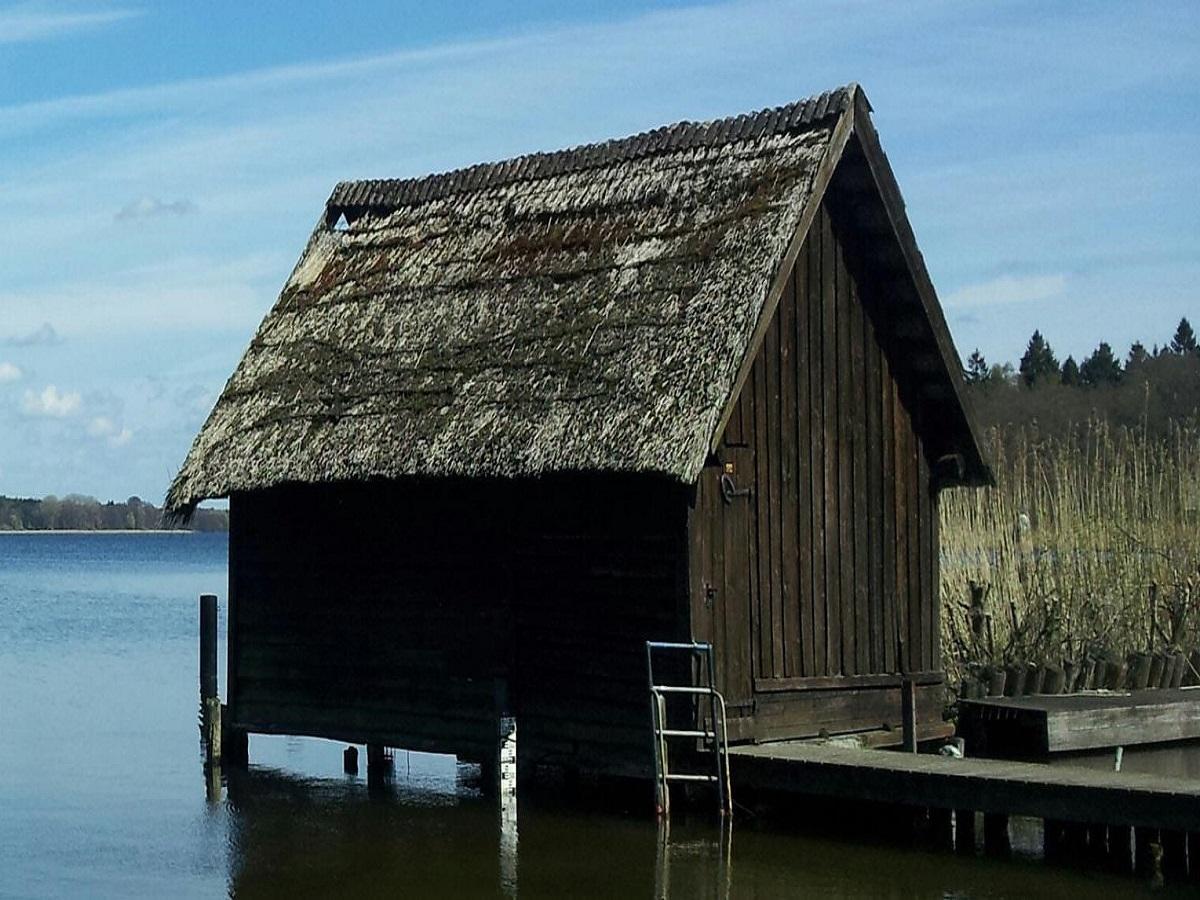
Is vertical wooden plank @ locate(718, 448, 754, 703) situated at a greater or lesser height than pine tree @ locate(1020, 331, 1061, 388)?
lesser

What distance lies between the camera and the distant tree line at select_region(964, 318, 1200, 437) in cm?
6794

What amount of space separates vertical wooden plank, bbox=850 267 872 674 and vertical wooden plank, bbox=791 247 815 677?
636mm

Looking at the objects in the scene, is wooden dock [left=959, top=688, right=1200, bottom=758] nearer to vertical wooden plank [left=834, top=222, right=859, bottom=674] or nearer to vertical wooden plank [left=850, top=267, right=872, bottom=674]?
vertical wooden plank [left=850, top=267, right=872, bottom=674]

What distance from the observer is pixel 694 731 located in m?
17.0

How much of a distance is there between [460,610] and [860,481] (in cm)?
407

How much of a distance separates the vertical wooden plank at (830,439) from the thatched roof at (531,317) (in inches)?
40.1

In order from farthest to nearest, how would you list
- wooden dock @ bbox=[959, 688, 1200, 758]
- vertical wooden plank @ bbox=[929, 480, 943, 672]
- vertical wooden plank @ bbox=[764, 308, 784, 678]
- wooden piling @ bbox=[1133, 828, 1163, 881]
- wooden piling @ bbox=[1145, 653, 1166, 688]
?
wooden piling @ bbox=[1145, 653, 1166, 688] < vertical wooden plank @ bbox=[929, 480, 943, 672] < wooden dock @ bbox=[959, 688, 1200, 758] < vertical wooden plank @ bbox=[764, 308, 784, 678] < wooden piling @ bbox=[1133, 828, 1163, 881]

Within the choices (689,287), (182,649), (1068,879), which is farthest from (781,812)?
(182,649)

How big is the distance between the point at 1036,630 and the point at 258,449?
9153 millimetres

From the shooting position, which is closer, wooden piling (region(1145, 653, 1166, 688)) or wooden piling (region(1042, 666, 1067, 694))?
wooden piling (region(1042, 666, 1067, 694))

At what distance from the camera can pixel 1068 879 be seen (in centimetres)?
1506

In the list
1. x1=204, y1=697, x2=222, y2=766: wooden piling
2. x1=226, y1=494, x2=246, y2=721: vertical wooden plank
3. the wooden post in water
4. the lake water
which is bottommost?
the lake water

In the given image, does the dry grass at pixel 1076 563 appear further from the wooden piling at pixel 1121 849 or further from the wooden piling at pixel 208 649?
the wooden piling at pixel 208 649

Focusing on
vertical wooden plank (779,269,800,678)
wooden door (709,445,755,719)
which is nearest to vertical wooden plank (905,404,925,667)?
vertical wooden plank (779,269,800,678)
